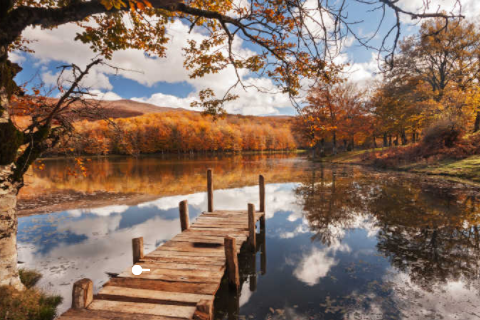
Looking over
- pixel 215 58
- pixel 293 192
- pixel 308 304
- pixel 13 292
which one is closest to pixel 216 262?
pixel 308 304

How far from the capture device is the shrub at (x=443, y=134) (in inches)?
963

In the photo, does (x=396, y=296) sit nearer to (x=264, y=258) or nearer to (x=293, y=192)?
(x=264, y=258)

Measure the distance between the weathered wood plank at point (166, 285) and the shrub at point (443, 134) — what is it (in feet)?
98.5

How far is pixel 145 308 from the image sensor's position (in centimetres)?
445

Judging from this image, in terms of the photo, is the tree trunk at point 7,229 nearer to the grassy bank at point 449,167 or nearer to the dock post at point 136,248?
the dock post at point 136,248

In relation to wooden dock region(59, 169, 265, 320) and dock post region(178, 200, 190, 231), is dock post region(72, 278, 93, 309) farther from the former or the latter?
dock post region(178, 200, 190, 231)

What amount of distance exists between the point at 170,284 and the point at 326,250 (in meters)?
6.04

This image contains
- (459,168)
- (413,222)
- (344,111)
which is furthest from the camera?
(344,111)

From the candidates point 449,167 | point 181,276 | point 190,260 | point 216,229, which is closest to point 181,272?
point 181,276

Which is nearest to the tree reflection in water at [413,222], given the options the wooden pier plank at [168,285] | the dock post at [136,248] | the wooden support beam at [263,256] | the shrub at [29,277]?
the wooden support beam at [263,256]

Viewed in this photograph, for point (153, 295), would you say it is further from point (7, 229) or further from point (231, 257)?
point (7, 229)

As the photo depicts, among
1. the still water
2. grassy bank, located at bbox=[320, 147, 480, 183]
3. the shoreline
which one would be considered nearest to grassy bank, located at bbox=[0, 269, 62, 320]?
the still water

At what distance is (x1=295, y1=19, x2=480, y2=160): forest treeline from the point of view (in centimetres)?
2488

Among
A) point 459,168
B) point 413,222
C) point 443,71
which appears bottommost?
point 413,222
